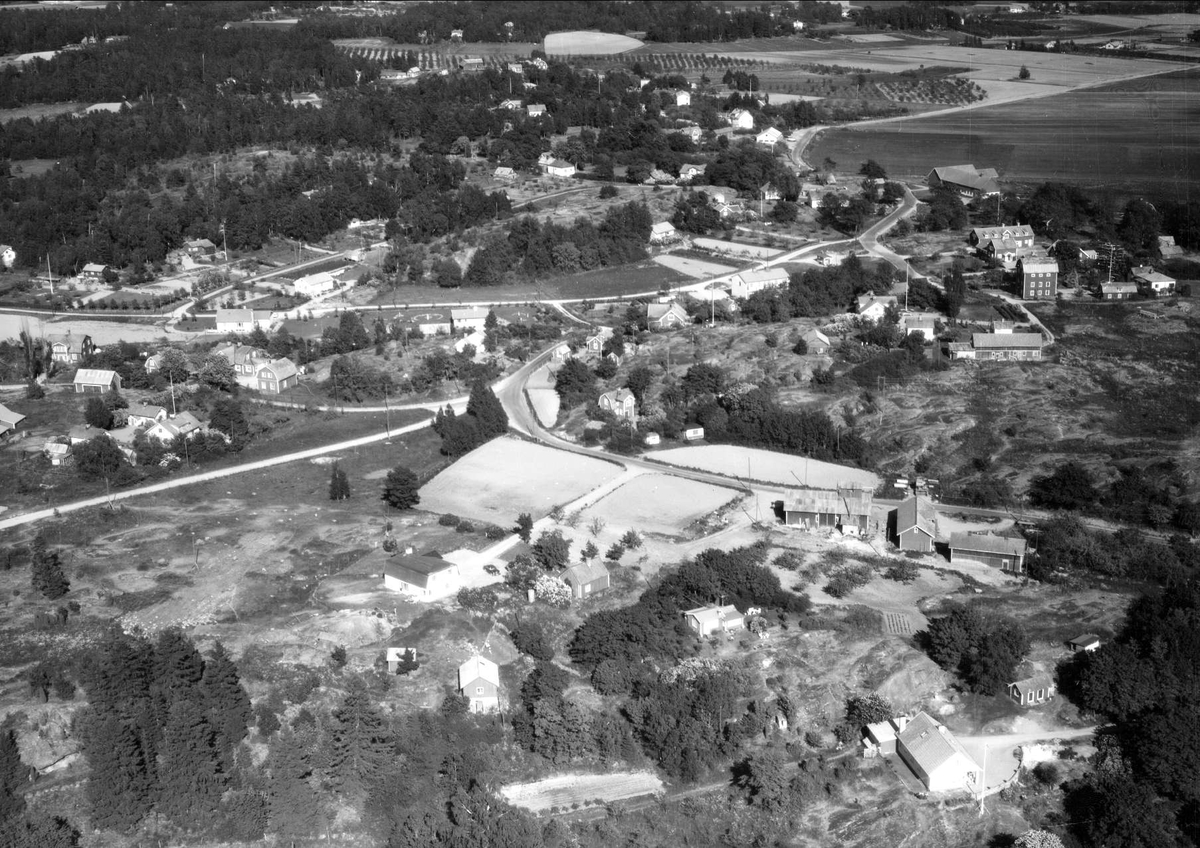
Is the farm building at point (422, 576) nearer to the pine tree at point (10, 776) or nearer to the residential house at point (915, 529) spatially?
the pine tree at point (10, 776)

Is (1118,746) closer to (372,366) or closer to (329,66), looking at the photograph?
(372,366)

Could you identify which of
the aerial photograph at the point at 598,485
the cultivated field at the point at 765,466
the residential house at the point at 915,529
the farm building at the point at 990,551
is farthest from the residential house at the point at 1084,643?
the cultivated field at the point at 765,466

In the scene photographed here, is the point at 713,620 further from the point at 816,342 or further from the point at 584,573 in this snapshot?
the point at 816,342

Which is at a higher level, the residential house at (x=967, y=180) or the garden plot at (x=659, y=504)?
the residential house at (x=967, y=180)

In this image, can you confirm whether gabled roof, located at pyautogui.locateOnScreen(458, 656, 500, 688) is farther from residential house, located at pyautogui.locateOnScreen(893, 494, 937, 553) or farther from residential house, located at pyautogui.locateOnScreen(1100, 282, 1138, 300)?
residential house, located at pyautogui.locateOnScreen(1100, 282, 1138, 300)

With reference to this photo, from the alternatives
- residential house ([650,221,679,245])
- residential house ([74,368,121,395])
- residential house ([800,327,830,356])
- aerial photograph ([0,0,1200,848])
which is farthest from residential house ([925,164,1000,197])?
residential house ([74,368,121,395])

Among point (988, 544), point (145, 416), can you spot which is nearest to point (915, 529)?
point (988, 544)
